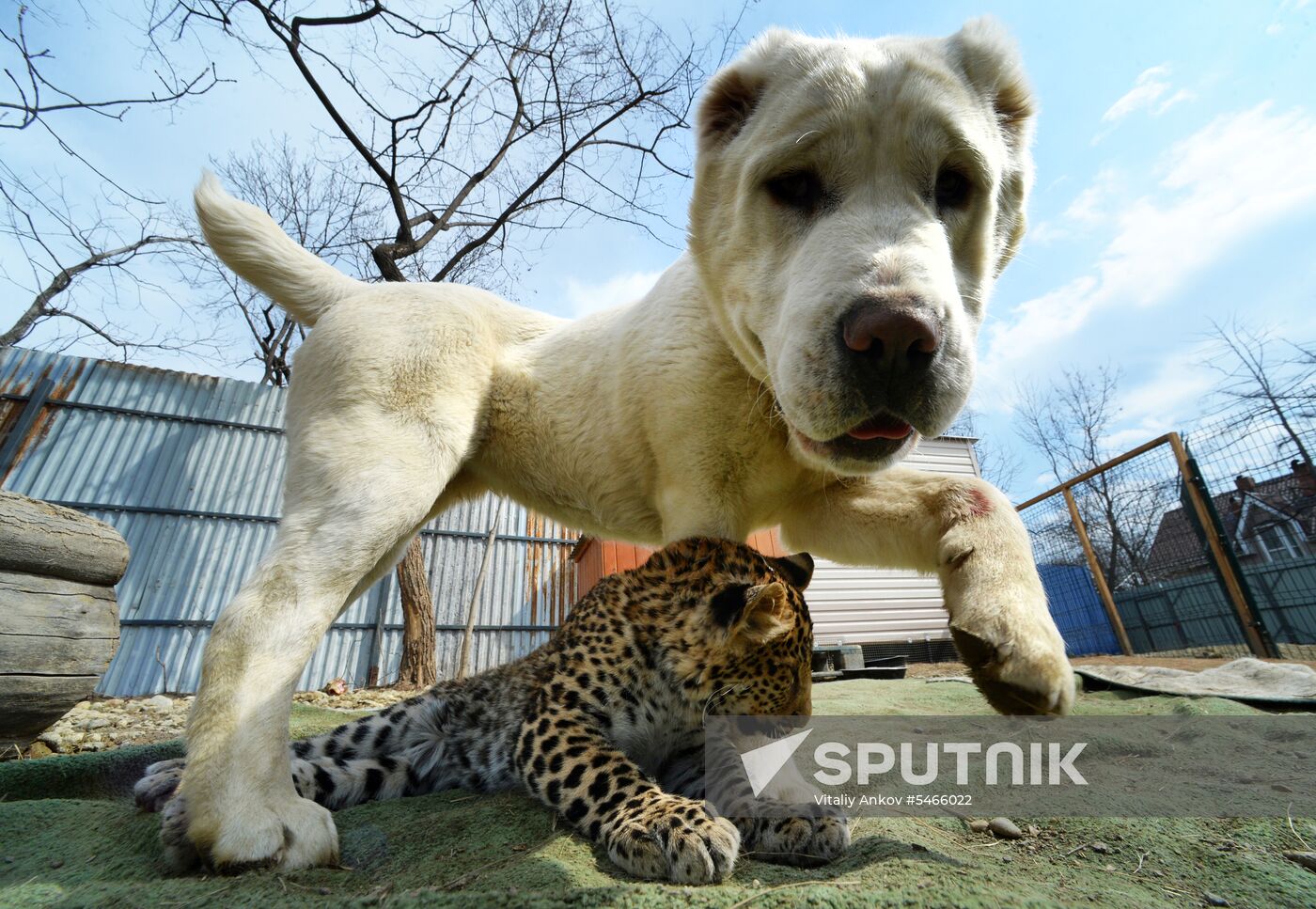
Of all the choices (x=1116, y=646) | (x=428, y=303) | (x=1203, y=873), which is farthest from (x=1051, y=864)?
(x=1116, y=646)

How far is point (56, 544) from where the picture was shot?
3.65m

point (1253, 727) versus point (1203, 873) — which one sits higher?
point (1253, 727)

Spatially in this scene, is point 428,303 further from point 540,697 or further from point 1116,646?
point 1116,646

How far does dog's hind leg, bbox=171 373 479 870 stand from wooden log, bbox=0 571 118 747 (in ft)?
6.90

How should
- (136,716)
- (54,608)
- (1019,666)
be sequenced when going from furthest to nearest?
(136,716) → (54,608) → (1019,666)

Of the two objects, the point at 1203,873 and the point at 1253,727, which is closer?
the point at 1203,873

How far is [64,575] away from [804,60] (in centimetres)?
476

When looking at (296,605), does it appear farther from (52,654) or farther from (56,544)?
(56,544)

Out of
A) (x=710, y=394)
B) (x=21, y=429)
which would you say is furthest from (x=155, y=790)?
(x=21, y=429)

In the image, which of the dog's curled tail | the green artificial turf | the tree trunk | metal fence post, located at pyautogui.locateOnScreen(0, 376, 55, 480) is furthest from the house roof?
metal fence post, located at pyautogui.locateOnScreen(0, 376, 55, 480)

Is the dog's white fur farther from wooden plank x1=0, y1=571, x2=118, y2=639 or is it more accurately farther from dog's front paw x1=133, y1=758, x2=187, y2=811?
wooden plank x1=0, y1=571, x2=118, y2=639

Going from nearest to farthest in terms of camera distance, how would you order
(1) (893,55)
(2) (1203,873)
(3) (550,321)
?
1. (2) (1203,873)
2. (1) (893,55)
3. (3) (550,321)

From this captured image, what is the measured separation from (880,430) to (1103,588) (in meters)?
9.96

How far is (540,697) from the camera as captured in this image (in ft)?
8.02
